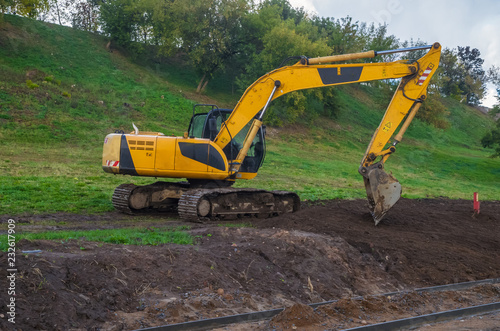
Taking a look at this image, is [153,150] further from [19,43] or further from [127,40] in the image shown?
[127,40]

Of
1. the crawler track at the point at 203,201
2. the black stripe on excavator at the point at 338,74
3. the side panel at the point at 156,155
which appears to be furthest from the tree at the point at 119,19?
the black stripe on excavator at the point at 338,74

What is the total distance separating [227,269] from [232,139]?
6540 mm

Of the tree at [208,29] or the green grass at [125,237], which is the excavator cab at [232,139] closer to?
the green grass at [125,237]

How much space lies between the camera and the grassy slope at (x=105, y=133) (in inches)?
761

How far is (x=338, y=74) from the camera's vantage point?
1374cm

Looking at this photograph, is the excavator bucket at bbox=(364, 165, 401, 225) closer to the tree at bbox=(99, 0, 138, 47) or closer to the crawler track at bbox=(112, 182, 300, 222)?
the crawler track at bbox=(112, 182, 300, 222)

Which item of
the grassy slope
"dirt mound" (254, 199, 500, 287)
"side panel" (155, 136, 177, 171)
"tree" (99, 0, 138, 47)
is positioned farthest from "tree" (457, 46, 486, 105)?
"side panel" (155, 136, 177, 171)

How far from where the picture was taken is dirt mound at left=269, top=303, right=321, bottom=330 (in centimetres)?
643

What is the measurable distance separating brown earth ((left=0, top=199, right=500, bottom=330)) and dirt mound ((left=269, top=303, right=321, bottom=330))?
9cm

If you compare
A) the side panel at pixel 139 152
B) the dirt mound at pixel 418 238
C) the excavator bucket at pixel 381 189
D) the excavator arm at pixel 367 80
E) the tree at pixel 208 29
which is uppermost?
the tree at pixel 208 29

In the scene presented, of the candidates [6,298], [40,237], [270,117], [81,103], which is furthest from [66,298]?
[270,117]

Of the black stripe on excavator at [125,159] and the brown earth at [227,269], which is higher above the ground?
the black stripe on excavator at [125,159]

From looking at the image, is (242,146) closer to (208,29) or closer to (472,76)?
(208,29)

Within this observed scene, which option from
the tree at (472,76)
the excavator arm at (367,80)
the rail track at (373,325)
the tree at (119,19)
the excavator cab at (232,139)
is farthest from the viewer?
the tree at (472,76)
